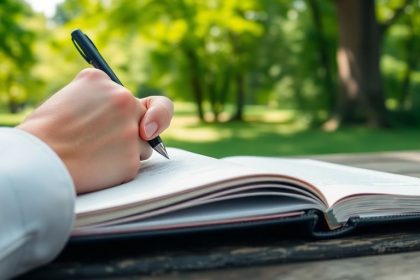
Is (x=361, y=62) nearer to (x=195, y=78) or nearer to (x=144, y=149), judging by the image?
(x=195, y=78)

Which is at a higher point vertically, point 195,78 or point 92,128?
point 195,78

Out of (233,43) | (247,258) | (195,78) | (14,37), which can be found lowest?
(247,258)

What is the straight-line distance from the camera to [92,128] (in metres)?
0.55

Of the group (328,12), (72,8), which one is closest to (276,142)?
(72,8)

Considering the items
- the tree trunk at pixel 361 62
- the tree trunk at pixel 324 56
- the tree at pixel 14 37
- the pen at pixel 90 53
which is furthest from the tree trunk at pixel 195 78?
the pen at pixel 90 53

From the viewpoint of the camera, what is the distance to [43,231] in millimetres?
402

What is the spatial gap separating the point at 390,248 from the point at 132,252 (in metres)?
0.23

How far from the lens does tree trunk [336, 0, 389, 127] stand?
7902mm

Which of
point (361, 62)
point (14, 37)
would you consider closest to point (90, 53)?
point (361, 62)

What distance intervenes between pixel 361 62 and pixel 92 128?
7.90m

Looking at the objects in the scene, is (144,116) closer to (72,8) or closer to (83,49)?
(83,49)

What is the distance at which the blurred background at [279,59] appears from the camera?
793 cm

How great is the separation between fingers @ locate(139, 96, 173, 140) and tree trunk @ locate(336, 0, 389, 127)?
7.66 metres

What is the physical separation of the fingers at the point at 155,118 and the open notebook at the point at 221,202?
0.05m
